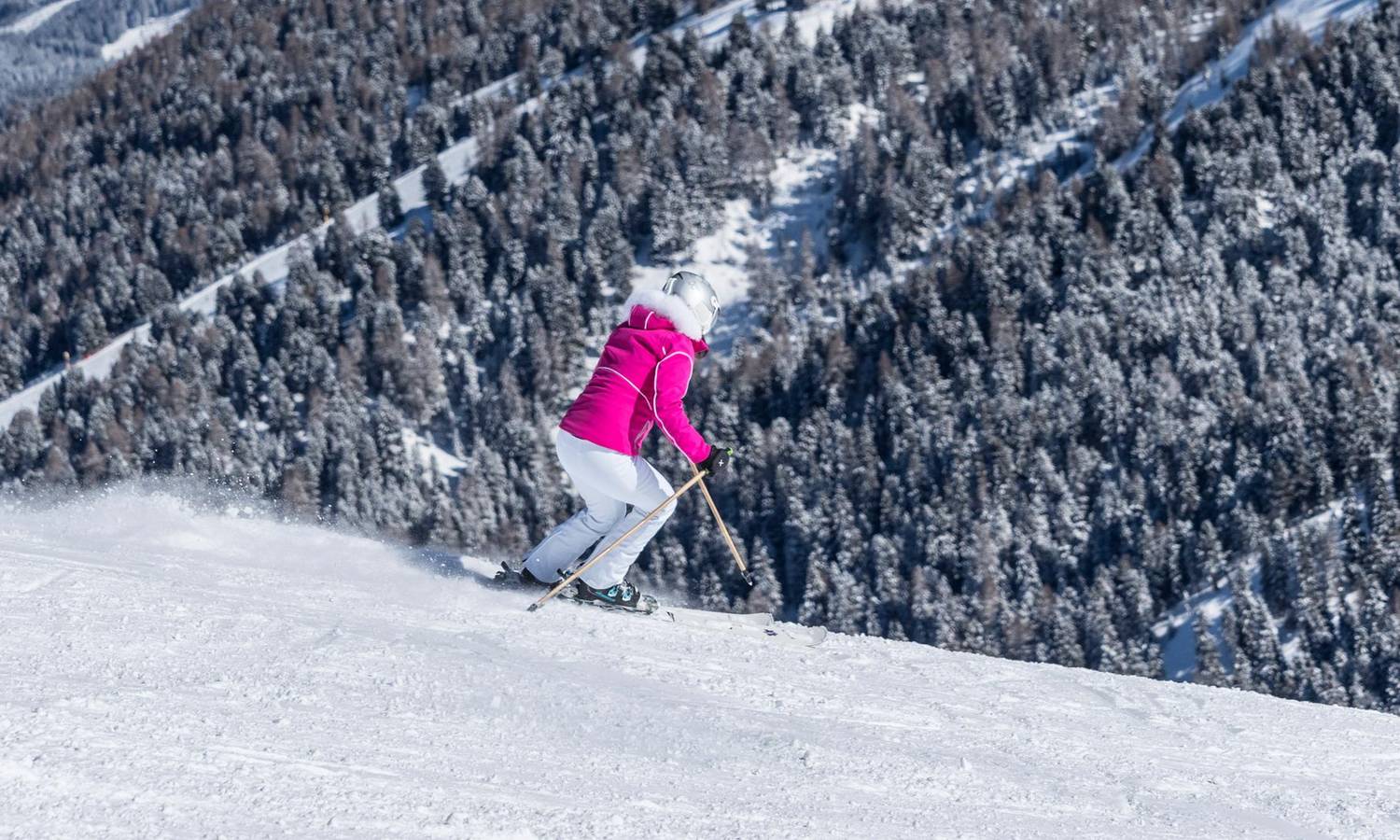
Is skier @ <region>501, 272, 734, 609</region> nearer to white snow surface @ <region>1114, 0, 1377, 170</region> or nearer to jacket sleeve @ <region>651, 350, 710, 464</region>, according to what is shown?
jacket sleeve @ <region>651, 350, 710, 464</region>

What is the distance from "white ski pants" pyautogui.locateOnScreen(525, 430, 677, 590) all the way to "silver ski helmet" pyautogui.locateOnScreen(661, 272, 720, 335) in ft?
3.41

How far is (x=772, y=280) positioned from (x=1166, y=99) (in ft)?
164

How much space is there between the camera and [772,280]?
130125mm

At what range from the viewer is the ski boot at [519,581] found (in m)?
9.42

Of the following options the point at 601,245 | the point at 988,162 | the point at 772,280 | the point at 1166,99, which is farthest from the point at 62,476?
the point at 1166,99

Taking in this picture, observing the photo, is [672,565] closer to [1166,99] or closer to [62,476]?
[62,476]

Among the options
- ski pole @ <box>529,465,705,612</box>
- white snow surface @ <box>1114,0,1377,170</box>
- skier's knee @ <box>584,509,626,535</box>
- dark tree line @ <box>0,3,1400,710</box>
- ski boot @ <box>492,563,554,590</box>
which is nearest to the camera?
ski pole @ <box>529,465,705,612</box>

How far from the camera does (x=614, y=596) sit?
9266mm

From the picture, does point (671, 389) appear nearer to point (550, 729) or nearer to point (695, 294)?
point (695, 294)

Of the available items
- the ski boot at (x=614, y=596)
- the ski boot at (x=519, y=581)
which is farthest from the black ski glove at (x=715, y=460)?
the ski boot at (x=519, y=581)

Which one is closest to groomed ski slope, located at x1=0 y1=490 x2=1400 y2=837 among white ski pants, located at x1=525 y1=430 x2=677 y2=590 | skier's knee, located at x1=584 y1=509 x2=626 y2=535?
white ski pants, located at x1=525 y1=430 x2=677 y2=590

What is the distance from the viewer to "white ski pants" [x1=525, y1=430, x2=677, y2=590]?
891 cm

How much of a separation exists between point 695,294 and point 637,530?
167 cm

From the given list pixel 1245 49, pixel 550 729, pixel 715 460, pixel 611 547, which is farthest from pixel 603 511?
pixel 1245 49
